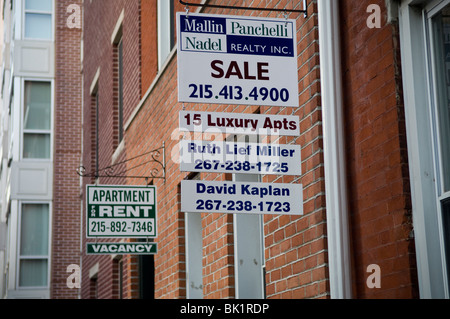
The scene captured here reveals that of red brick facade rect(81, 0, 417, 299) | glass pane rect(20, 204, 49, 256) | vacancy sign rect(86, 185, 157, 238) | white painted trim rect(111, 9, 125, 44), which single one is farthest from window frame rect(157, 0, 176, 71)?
glass pane rect(20, 204, 49, 256)

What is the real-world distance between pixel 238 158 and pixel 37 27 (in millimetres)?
20351

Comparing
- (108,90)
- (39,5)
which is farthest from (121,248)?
(39,5)

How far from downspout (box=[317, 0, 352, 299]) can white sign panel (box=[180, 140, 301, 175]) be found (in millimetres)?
262

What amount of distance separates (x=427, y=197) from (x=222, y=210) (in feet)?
4.53

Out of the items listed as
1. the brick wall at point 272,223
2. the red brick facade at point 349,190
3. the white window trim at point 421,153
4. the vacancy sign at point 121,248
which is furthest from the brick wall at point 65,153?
the white window trim at point 421,153

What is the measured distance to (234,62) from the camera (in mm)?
5695

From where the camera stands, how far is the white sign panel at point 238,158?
555 cm

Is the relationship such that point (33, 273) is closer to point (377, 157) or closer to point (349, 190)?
point (349, 190)

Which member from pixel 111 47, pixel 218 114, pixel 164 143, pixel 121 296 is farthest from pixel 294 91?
pixel 111 47

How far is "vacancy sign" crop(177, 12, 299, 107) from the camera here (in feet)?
18.4

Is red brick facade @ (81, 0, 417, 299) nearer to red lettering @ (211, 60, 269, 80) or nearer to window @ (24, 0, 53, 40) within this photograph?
red lettering @ (211, 60, 269, 80)

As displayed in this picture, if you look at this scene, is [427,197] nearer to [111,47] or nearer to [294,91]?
[294,91]

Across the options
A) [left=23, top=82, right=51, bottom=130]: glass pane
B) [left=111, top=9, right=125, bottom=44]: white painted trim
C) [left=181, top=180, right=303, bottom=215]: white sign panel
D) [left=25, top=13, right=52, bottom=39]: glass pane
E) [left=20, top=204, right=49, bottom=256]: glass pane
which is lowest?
[left=181, top=180, right=303, bottom=215]: white sign panel

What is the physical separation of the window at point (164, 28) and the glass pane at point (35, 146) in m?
13.9
